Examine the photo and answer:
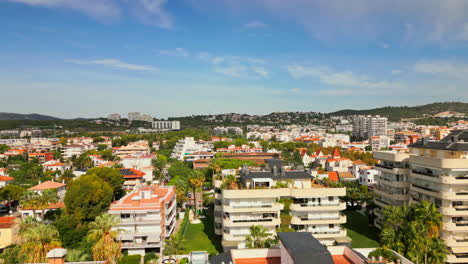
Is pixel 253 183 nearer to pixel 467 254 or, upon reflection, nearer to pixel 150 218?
pixel 150 218

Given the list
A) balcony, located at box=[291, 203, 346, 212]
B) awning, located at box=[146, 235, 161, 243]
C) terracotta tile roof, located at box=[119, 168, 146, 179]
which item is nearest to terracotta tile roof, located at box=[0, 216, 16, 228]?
awning, located at box=[146, 235, 161, 243]

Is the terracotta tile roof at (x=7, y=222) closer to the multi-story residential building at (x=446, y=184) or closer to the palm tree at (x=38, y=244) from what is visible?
the palm tree at (x=38, y=244)

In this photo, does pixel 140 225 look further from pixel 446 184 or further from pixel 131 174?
pixel 131 174

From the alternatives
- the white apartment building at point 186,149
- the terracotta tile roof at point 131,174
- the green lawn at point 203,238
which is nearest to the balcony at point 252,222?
the green lawn at point 203,238

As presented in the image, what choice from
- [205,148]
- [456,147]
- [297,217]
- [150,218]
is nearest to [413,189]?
[456,147]

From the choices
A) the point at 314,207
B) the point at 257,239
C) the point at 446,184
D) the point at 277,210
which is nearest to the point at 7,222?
the point at 257,239

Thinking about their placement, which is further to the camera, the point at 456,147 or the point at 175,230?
the point at 175,230
